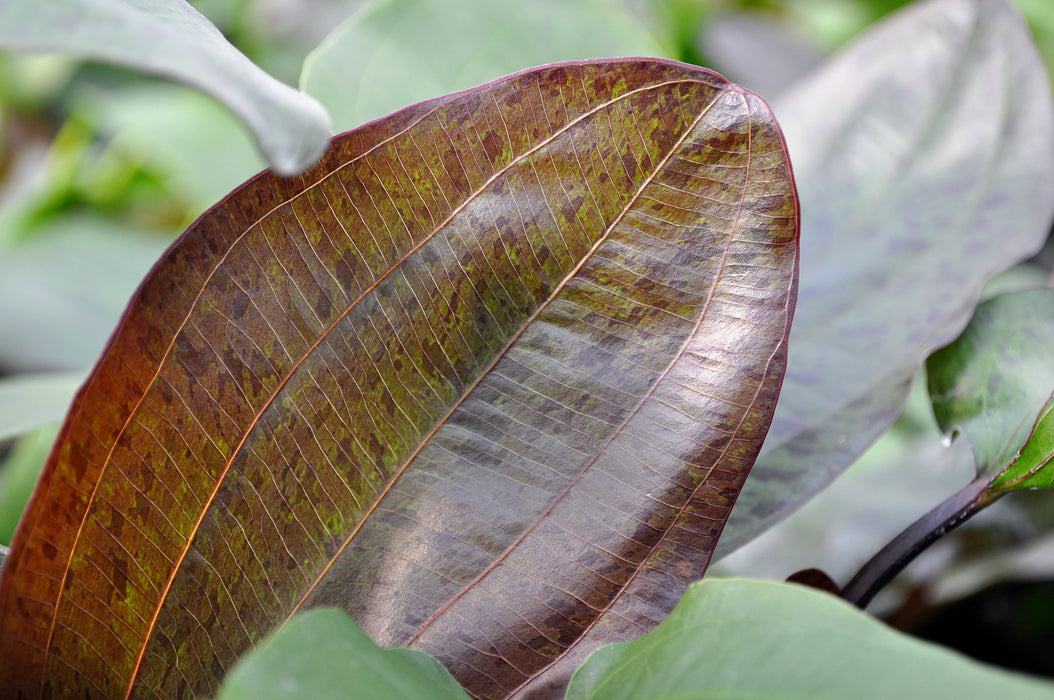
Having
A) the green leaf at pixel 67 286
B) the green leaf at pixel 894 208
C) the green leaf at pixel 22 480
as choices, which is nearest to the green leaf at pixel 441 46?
the green leaf at pixel 894 208

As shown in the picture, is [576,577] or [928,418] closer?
[576,577]

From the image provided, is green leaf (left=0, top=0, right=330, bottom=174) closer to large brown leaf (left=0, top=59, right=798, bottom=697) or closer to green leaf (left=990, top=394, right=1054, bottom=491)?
large brown leaf (left=0, top=59, right=798, bottom=697)

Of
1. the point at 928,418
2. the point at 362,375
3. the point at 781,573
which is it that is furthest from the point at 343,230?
the point at 928,418

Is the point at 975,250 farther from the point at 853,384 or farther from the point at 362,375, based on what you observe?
the point at 362,375

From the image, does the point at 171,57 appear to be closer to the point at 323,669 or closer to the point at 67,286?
the point at 323,669

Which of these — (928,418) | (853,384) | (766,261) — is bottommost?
(928,418)

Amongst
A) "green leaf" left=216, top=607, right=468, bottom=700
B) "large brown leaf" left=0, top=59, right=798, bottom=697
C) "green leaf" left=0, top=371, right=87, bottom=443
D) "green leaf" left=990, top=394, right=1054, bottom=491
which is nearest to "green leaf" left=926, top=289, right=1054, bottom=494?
"green leaf" left=990, top=394, right=1054, bottom=491

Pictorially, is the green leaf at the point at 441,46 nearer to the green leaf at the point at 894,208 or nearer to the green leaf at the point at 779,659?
the green leaf at the point at 894,208
